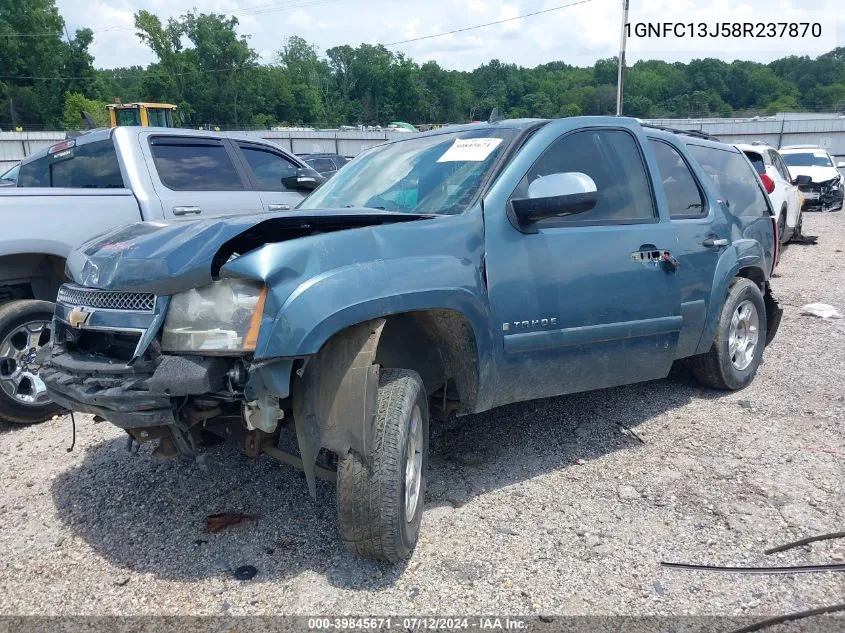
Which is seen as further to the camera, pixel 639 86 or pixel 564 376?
pixel 639 86

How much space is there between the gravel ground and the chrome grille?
3.66ft

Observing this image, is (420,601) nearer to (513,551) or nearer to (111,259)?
(513,551)

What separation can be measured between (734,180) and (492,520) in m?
3.66

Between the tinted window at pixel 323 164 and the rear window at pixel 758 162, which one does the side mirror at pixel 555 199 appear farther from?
the tinted window at pixel 323 164

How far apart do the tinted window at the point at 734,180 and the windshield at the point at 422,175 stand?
6.89 ft

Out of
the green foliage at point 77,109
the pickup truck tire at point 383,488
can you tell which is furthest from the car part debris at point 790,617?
the green foliage at point 77,109

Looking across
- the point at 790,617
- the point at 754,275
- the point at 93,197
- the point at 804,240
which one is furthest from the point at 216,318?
the point at 804,240

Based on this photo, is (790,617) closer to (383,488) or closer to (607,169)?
(383,488)

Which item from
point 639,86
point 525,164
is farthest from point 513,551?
point 639,86

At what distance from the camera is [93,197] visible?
486 centimetres

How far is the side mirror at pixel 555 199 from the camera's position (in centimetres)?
326

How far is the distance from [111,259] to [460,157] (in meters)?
1.83

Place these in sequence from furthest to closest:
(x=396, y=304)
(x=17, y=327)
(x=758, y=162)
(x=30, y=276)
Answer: (x=758, y=162), (x=30, y=276), (x=17, y=327), (x=396, y=304)

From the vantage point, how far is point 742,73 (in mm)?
73125
